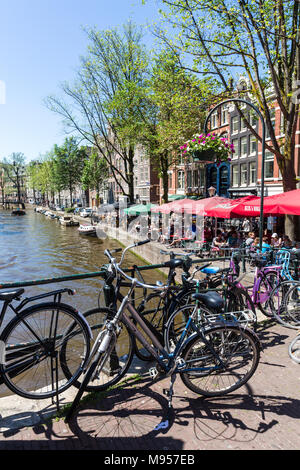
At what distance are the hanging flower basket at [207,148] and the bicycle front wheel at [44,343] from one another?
9.40 m

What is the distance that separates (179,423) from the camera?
9.62 ft

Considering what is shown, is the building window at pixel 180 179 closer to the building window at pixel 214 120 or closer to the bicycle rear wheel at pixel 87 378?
the building window at pixel 214 120

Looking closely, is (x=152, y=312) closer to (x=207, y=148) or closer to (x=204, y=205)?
(x=207, y=148)

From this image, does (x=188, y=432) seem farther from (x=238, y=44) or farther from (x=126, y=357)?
(x=238, y=44)

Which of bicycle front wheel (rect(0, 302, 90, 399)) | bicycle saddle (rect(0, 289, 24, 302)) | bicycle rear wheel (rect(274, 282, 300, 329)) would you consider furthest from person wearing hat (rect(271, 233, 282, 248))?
bicycle saddle (rect(0, 289, 24, 302))

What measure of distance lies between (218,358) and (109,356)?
1.10 m

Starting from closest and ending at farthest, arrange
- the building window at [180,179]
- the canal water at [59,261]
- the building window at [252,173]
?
the canal water at [59,261]
the building window at [252,173]
the building window at [180,179]

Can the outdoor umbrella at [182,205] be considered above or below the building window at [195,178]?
below

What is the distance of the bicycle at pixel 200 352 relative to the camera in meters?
3.23

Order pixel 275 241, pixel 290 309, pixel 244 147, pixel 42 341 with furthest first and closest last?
pixel 244 147 < pixel 275 241 < pixel 290 309 < pixel 42 341

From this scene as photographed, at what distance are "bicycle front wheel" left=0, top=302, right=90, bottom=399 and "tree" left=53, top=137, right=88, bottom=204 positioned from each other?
68912mm

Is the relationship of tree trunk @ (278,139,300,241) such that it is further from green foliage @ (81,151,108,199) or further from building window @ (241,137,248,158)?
green foliage @ (81,151,108,199)

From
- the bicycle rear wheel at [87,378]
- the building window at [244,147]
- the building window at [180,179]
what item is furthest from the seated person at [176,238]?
the building window at [180,179]

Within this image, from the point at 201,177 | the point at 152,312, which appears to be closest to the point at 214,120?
the point at 201,177
